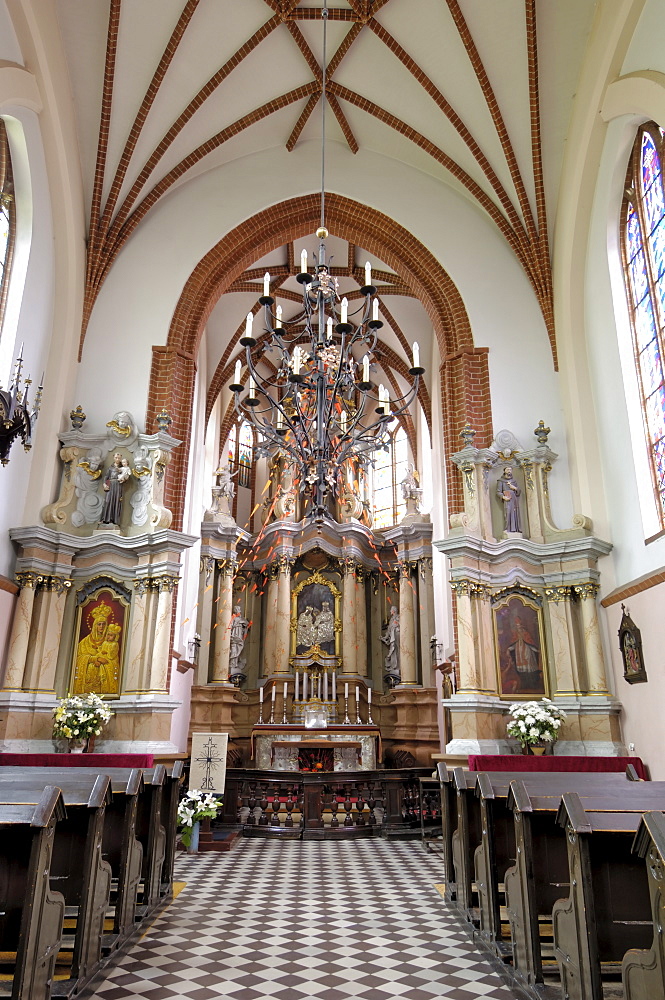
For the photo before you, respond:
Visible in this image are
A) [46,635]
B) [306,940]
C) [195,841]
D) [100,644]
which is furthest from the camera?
[100,644]

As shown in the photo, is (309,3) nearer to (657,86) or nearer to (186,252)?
(186,252)

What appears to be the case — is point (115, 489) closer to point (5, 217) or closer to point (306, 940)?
point (5, 217)

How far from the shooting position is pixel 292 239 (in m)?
14.6

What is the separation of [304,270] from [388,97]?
718cm

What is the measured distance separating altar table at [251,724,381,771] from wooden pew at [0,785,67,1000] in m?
9.51

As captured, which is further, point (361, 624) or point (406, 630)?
point (361, 624)

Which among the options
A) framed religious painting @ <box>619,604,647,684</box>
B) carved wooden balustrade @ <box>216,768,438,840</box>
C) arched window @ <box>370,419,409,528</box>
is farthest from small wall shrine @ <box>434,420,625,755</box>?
arched window @ <box>370,419,409,528</box>

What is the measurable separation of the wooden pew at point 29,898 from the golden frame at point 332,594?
13.6 meters

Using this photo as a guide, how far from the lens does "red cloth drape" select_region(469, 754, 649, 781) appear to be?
8969 mm

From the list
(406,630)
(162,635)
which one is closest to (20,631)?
(162,635)

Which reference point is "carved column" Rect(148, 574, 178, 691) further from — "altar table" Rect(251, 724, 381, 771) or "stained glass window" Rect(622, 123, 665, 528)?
"stained glass window" Rect(622, 123, 665, 528)

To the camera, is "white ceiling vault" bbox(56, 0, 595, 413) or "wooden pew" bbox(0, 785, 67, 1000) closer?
"wooden pew" bbox(0, 785, 67, 1000)

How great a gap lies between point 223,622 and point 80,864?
12.1 metres

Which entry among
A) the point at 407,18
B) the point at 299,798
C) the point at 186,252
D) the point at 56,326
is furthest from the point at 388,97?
the point at 299,798
